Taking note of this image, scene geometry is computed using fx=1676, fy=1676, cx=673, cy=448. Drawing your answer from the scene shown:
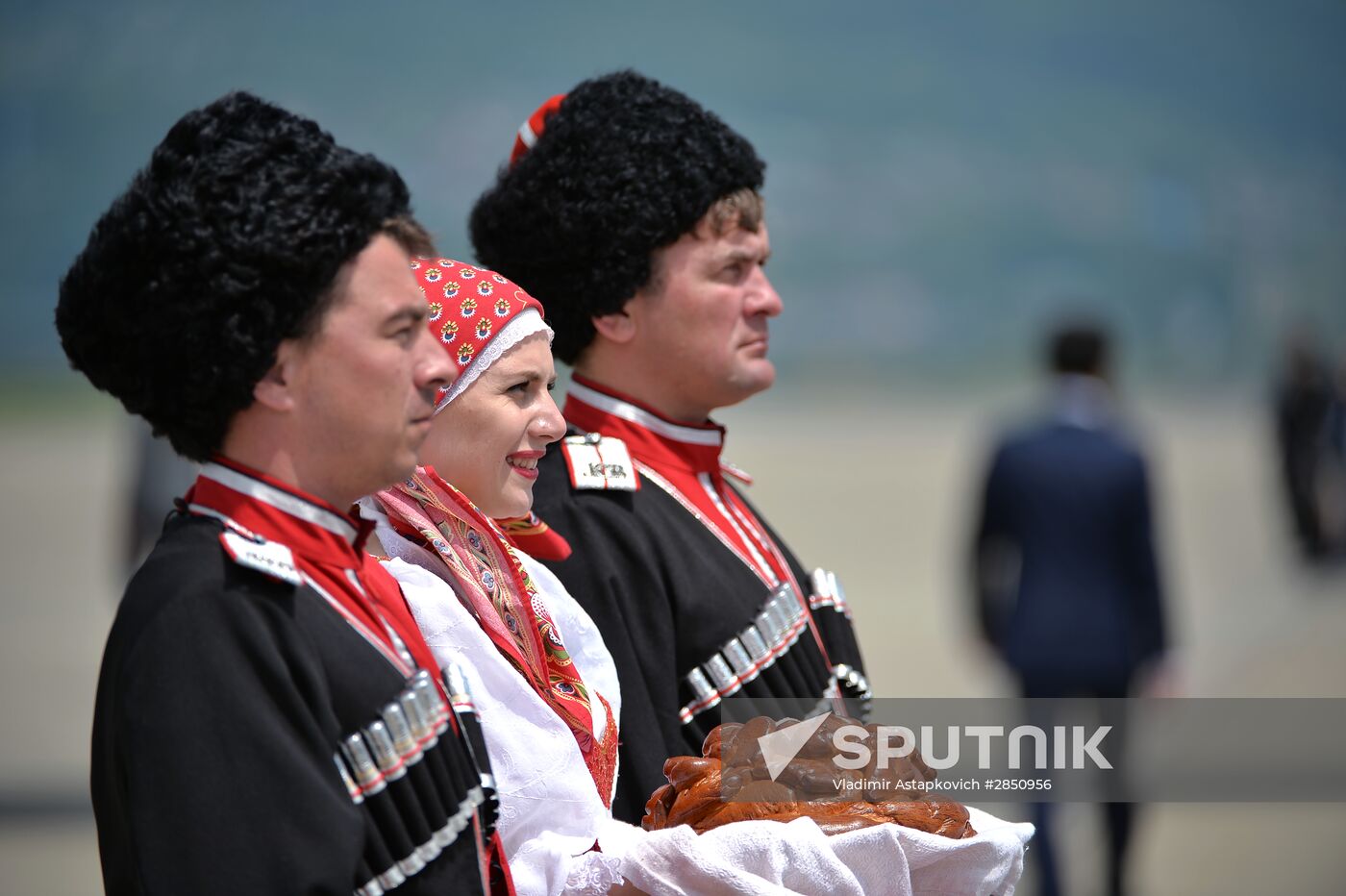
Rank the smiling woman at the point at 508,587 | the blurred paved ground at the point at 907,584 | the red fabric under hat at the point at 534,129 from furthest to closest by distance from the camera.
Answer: the blurred paved ground at the point at 907,584
the red fabric under hat at the point at 534,129
the smiling woman at the point at 508,587

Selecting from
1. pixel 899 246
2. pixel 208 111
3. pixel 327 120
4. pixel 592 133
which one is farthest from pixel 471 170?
pixel 208 111

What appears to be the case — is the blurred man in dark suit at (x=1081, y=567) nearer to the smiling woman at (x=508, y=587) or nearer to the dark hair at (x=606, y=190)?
the dark hair at (x=606, y=190)

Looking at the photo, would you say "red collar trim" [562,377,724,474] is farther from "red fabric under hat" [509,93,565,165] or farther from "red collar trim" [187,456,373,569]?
"red collar trim" [187,456,373,569]

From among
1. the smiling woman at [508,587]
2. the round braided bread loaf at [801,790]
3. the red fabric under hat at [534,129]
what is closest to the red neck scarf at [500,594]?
the smiling woman at [508,587]

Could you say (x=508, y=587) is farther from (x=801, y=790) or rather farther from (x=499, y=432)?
(x=801, y=790)

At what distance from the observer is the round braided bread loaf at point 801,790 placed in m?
2.31

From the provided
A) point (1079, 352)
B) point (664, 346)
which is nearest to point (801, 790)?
point (664, 346)

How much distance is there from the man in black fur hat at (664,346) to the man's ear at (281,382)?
1.13 metres

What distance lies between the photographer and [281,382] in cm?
200

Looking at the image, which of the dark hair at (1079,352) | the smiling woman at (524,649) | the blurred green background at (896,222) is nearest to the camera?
the smiling woman at (524,649)

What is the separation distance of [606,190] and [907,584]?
38.4 feet

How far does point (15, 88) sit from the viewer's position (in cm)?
1489

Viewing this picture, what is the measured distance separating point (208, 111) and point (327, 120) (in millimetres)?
15905

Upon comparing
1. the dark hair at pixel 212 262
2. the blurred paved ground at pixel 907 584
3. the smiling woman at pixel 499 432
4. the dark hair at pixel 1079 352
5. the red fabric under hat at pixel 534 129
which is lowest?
the blurred paved ground at pixel 907 584
